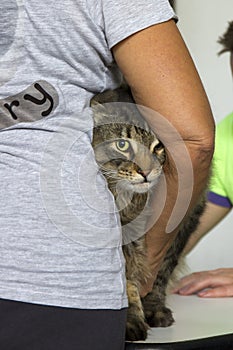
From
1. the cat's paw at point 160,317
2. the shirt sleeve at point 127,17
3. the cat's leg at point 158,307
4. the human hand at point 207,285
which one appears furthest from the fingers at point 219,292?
the shirt sleeve at point 127,17

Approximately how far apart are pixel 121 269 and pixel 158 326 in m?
0.50

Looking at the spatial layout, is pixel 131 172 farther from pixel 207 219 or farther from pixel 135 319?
pixel 207 219

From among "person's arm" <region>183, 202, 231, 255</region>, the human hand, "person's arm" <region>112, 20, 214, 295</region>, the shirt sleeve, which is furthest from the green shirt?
the shirt sleeve

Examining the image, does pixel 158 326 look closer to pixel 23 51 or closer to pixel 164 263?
pixel 164 263

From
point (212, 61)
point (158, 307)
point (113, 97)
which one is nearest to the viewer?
point (113, 97)

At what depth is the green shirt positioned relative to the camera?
200 centimetres

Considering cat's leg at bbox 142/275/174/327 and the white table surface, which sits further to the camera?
cat's leg at bbox 142/275/174/327

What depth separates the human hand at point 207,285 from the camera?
1640mm

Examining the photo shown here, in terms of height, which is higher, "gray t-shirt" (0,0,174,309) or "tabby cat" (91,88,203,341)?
"gray t-shirt" (0,0,174,309)

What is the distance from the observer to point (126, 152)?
52.7 inches

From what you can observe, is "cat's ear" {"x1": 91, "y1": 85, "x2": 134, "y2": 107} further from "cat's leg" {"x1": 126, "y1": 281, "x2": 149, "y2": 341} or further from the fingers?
the fingers

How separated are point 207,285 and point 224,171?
432 millimetres

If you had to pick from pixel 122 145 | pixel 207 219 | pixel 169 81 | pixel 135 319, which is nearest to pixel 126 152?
pixel 122 145

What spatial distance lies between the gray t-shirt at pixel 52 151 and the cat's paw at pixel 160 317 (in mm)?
522
